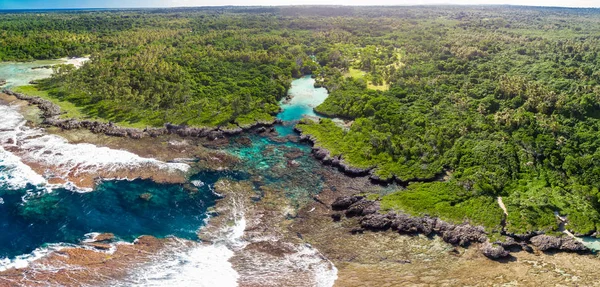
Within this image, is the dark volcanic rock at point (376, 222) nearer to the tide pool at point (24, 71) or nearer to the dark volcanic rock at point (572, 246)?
the dark volcanic rock at point (572, 246)

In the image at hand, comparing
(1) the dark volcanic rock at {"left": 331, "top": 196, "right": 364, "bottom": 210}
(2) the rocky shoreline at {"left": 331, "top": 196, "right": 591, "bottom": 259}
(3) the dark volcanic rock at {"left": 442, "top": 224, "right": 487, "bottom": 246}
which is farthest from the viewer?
(1) the dark volcanic rock at {"left": 331, "top": 196, "right": 364, "bottom": 210}

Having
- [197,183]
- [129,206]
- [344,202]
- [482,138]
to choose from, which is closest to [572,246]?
[482,138]

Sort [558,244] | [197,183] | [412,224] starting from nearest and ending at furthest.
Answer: [558,244] → [412,224] → [197,183]

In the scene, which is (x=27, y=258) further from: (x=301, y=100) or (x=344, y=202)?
(x=301, y=100)

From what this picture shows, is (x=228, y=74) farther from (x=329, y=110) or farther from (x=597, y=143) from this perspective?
(x=597, y=143)

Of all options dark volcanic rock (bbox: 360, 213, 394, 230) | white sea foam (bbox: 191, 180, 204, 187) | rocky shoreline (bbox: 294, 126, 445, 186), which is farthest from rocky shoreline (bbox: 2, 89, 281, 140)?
dark volcanic rock (bbox: 360, 213, 394, 230)

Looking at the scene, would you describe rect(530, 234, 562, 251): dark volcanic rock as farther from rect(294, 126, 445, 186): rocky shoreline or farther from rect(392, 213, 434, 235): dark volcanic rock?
rect(294, 126, 445, 186): rocky shoreline

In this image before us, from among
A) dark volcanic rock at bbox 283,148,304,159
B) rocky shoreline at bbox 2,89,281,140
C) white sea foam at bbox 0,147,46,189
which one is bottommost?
white sea foam at bbox 0,147,46,189

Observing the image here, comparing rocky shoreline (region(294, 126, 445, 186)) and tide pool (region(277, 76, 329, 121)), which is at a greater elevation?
tide pool (region(277, 76, 329, 121))
